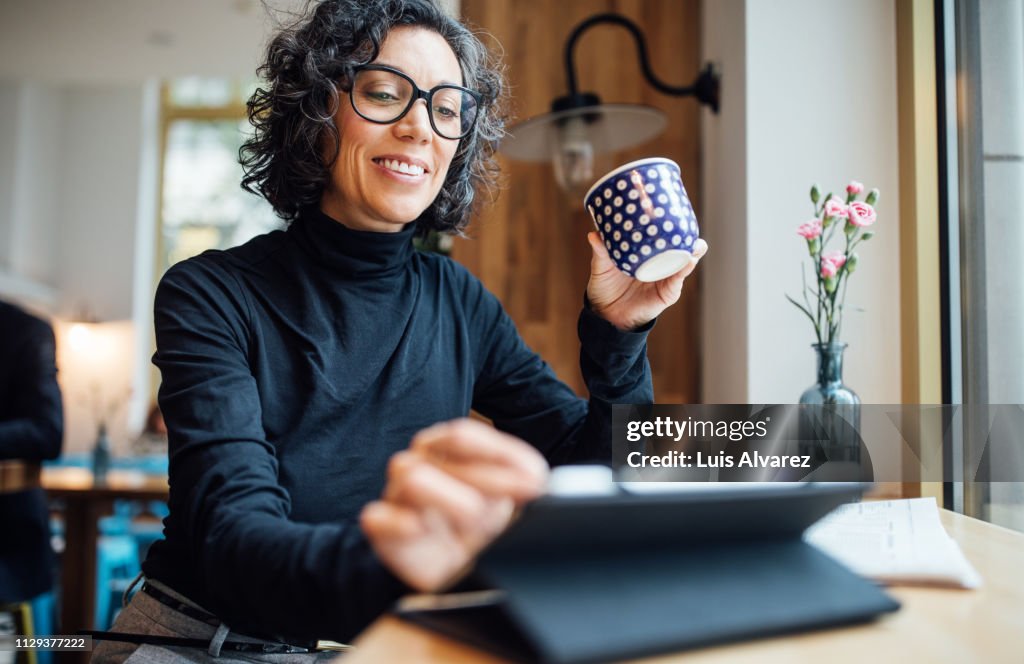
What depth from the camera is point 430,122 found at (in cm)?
96

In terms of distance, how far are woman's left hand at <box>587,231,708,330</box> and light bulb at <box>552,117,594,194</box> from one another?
3.46ft

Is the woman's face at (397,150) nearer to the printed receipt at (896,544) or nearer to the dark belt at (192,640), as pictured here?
the dark belt at (192,640)

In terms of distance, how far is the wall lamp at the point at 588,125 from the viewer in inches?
70.4

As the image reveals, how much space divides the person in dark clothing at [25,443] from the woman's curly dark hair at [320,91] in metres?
1.27

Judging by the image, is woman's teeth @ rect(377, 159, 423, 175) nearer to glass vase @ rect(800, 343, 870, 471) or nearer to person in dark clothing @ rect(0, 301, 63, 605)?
glass vase @ rect(800, 343, 870, 471)

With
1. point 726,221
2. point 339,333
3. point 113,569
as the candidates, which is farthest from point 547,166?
point 113,569

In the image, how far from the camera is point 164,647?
31.2 inches

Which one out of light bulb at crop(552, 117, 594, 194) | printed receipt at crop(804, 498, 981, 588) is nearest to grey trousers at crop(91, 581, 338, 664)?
printed receipt at crop(804, 498, 981, 588)

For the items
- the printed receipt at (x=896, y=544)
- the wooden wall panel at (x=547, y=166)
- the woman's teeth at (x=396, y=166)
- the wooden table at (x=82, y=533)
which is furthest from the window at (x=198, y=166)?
the printed receipt at (x=896, y=544)

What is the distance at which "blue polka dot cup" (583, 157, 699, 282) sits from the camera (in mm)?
720

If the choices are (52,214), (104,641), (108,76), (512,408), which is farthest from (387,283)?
(52,214)

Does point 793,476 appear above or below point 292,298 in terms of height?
below

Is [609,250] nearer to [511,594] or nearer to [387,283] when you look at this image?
[387,283]

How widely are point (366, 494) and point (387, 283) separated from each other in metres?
0.28
